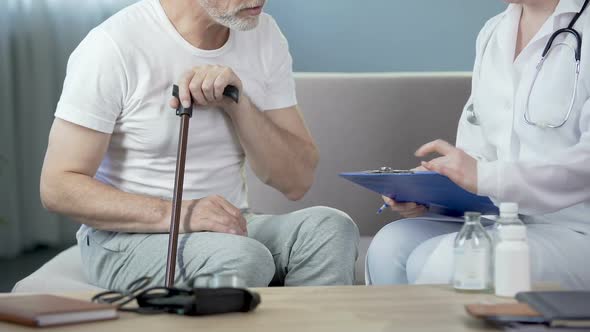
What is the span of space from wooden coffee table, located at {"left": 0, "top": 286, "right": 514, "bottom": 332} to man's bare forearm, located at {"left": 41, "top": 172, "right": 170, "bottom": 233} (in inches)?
17.0

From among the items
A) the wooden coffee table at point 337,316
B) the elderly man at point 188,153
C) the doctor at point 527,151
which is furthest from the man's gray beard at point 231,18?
the wooden coffee table at point 337,316

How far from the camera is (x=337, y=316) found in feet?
3.70

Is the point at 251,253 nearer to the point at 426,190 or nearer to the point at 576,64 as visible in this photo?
the point at 426,190

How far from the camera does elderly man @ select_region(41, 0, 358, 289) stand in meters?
1.74

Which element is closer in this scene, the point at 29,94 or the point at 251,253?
the point at 251,253

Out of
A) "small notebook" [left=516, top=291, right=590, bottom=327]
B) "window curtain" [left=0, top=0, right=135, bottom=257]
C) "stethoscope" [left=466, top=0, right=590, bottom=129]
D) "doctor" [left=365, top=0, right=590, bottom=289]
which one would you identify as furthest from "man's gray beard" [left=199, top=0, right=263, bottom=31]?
"window curtain" [left=0, top=0, right=135, bottom=257]

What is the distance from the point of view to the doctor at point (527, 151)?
5.16 ft

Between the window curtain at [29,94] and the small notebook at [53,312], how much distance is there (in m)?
2.45

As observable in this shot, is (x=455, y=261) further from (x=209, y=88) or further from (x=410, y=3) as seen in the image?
(x=410, y=3)

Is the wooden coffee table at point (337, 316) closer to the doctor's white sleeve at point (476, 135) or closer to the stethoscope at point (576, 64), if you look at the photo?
the stethoscope at point (576, 64)

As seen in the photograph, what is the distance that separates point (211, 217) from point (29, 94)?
80.4 inches

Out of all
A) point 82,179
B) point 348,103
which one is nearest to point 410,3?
point 348,103

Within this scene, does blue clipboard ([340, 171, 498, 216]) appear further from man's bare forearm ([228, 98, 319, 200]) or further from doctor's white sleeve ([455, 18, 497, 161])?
man's bare forearm ([228, 98, 319, 200])

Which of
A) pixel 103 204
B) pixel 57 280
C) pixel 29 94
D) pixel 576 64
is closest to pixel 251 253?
pixel 103 204
